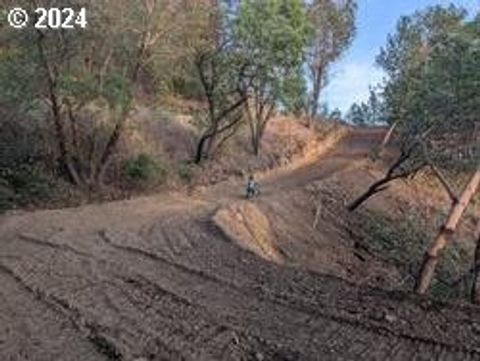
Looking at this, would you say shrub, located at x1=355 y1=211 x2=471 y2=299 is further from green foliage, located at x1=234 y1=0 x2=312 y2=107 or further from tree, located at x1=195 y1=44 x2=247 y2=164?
tree, located at x1=195 y1=44 x2=247 y2=164

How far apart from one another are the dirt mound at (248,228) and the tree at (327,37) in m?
30.5

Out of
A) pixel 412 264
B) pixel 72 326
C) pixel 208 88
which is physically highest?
pixel 208 88

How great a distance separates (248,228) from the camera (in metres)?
28.5

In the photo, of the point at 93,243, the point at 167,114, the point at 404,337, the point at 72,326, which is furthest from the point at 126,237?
the point at 167,114

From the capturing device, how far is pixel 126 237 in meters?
23.2

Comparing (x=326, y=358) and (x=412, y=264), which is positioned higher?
(x=326, y=358)

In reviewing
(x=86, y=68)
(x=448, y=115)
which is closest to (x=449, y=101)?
(x=448, y=115)

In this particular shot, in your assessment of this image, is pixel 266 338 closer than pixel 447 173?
Yes

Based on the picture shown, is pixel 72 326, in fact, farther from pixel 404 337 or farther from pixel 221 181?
pixel 221 181

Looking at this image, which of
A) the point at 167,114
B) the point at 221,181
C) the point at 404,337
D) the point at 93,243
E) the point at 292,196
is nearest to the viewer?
the point at 404,337

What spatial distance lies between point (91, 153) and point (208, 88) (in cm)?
1032

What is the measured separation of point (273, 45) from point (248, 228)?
581 inches

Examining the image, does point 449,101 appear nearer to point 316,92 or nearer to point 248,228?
point 248,228

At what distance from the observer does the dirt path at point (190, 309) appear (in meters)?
13.2
